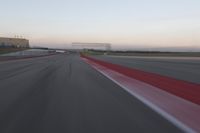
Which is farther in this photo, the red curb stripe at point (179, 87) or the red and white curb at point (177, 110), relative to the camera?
the red curb stripe at point (179, 87)

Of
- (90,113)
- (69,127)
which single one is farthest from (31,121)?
(90,113)

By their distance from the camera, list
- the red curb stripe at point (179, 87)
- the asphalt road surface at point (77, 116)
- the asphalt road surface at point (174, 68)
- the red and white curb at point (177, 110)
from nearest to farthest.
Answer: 1. the asphalt road surface at point (77, 116)
2. the red and white curb at point (177, 110)
3. the red curb stripe at point (179, 87)
4. the asphalt road surface at point (174, 68)

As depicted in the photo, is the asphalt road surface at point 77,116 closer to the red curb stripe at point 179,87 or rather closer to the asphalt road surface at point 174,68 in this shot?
the red curb stripe at point 179,87

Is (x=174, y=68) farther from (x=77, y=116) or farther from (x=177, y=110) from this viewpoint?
(x=77, y=116)

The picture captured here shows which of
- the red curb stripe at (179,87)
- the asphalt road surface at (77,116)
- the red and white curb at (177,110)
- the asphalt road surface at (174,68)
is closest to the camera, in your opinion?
the asphalt road surface at (77,116)

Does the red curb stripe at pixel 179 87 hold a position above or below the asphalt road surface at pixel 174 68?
above

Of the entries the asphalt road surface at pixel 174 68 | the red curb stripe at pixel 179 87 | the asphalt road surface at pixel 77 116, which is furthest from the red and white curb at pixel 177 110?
the asphalt road surface at pixel 174 68

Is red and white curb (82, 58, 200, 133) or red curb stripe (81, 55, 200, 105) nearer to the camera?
red and white curb (82, 58, 200, 133)

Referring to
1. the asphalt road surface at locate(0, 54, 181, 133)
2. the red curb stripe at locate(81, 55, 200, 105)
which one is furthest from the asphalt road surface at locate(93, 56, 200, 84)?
the asphalt road surface at locate(0, 54, 181, 133)

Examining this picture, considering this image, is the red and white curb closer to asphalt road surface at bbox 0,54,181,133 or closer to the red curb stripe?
asphalt road surface at bbox 0,54,181,133

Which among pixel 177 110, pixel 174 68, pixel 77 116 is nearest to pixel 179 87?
pixel 177 110

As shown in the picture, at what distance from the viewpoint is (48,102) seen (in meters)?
12.0

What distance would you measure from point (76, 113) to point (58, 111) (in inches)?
22.8

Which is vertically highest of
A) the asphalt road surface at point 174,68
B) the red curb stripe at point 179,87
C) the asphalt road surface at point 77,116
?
the asphalt road surface at point 77,116
